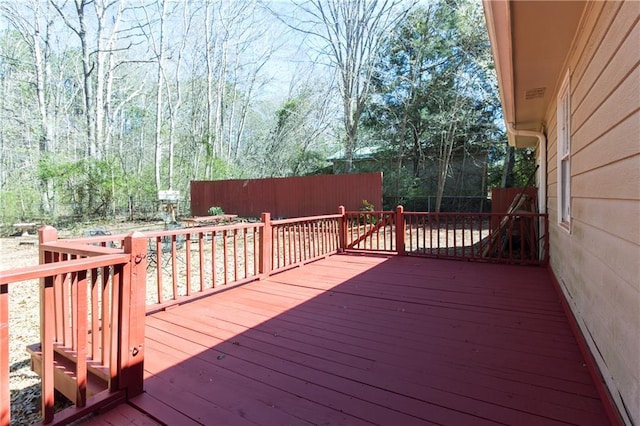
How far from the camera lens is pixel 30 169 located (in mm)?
13594

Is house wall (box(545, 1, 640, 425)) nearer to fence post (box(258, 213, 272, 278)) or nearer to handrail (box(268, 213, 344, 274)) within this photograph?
fence post (box(258, 213, 272, 278))

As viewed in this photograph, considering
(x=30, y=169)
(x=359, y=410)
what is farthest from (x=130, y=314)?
(x=30, y=169)

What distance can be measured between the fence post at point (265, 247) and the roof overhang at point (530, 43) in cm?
289

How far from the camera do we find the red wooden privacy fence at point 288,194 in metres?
11.0

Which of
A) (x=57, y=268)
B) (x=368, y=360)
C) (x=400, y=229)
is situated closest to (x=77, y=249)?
(x=57, y=268)

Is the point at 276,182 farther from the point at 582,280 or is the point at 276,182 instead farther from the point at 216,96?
the point at 582,280

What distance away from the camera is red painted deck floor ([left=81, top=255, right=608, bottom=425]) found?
Answer: 1750 mm

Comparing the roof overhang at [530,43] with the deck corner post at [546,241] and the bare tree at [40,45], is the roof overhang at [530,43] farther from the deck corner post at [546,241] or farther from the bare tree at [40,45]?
the bare tree at [40,45]

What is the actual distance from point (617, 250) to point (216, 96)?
19.2m

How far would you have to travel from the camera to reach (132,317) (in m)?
1.87

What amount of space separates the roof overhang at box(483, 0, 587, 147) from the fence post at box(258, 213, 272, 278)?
114 inches

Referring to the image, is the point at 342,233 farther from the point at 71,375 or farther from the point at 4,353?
the point at 4,353

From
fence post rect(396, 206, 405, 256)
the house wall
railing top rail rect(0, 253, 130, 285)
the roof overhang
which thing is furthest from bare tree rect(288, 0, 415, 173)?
railing top rail rect(0, 253, 130, 285)

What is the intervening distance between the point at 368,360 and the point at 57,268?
70.9 inches
